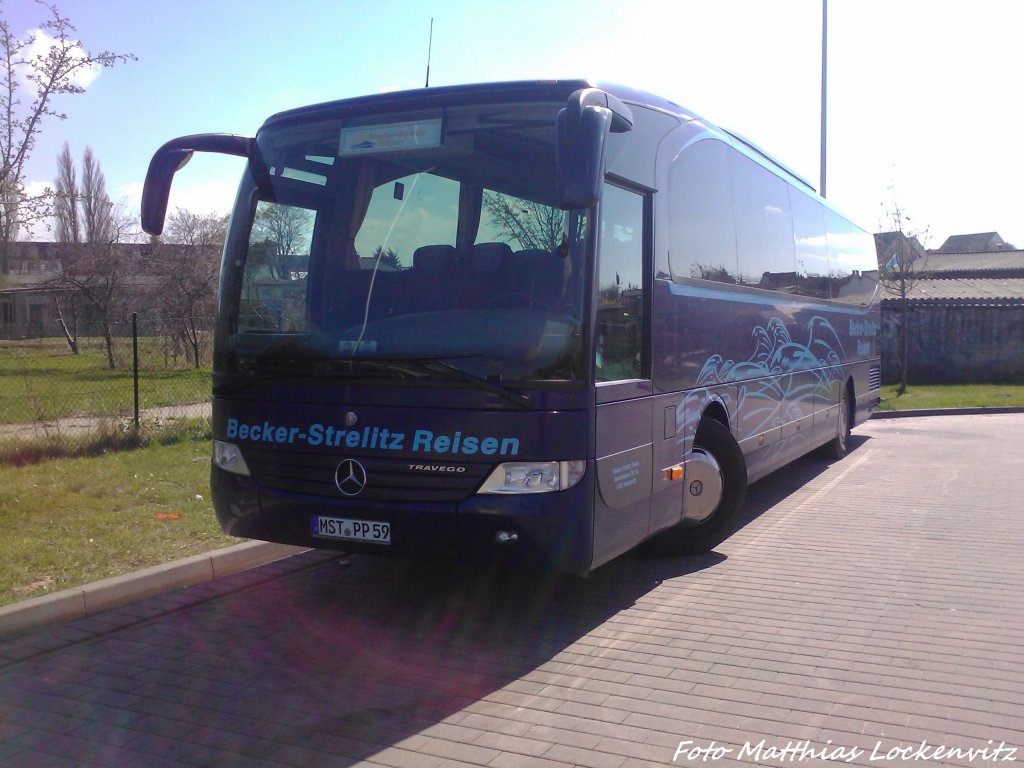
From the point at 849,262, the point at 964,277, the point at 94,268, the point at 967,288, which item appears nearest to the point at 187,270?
the point at 94,268

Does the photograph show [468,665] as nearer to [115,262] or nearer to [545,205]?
[545,205]

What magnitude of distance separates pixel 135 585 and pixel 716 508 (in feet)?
14.7

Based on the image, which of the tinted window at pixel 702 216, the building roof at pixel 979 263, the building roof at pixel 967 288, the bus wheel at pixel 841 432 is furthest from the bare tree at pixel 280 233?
the building roof at pixel 979 263

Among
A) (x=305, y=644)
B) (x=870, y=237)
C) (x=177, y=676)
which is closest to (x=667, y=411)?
(x=305, y=644)

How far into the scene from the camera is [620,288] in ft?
19.9

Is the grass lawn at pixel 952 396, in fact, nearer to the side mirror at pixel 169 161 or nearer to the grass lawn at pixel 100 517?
the grass lawn at pixel 100 517

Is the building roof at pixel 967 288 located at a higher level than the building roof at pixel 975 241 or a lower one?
lower

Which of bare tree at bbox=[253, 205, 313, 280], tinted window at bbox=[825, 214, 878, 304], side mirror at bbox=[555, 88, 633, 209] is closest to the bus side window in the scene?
side mirror at bbox=[555, 88, 633, 209]

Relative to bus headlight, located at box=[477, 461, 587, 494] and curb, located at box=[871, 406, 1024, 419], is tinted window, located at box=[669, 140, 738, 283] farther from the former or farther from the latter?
curb, located at box=[871, 406, 1024, 419]

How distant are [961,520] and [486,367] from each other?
5972 mm

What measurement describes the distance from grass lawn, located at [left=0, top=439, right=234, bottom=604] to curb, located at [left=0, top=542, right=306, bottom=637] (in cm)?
20

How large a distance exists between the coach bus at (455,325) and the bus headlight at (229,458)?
19 millimetres

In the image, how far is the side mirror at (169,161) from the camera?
6344mm

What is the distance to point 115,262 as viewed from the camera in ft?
84.7
